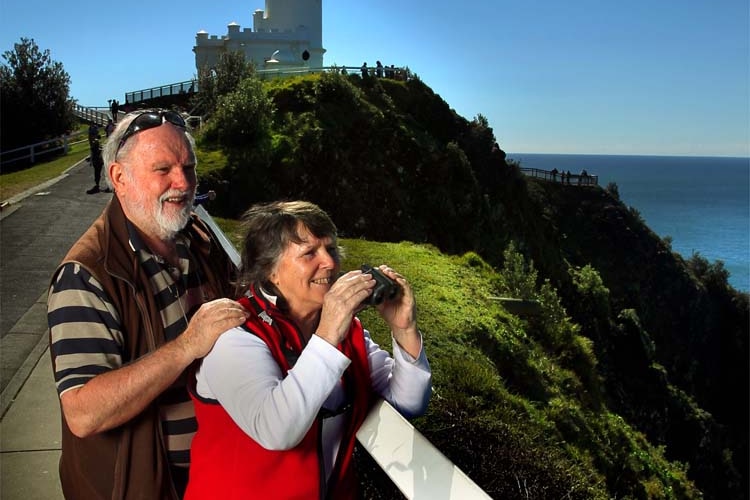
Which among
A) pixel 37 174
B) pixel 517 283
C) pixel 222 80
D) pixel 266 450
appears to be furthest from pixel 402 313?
pixel 222 80

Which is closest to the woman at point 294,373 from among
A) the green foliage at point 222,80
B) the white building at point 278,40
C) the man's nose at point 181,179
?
the man's nose at point 181,179

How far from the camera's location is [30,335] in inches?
311

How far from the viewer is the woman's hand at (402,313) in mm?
2318

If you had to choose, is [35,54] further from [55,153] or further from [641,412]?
[641,412]

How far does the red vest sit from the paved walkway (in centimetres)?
220

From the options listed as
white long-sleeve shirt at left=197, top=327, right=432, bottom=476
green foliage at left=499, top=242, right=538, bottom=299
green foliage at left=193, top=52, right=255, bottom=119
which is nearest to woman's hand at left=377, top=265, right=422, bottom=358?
white long-sleeve shirt at left=197, top=327, right=432, bottom=476

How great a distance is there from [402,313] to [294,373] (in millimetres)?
494

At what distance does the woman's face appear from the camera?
7.98 feet

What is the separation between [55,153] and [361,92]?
1627 centimetres

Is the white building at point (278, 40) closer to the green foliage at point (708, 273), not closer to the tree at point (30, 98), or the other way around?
the tree at point (30, 98)

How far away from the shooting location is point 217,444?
2195 mm

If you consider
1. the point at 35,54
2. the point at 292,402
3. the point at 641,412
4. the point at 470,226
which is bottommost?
the point at 641,412

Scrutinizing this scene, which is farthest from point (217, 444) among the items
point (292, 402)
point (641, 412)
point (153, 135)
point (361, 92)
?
point (361, 92)

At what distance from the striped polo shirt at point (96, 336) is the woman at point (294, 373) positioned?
324mm
